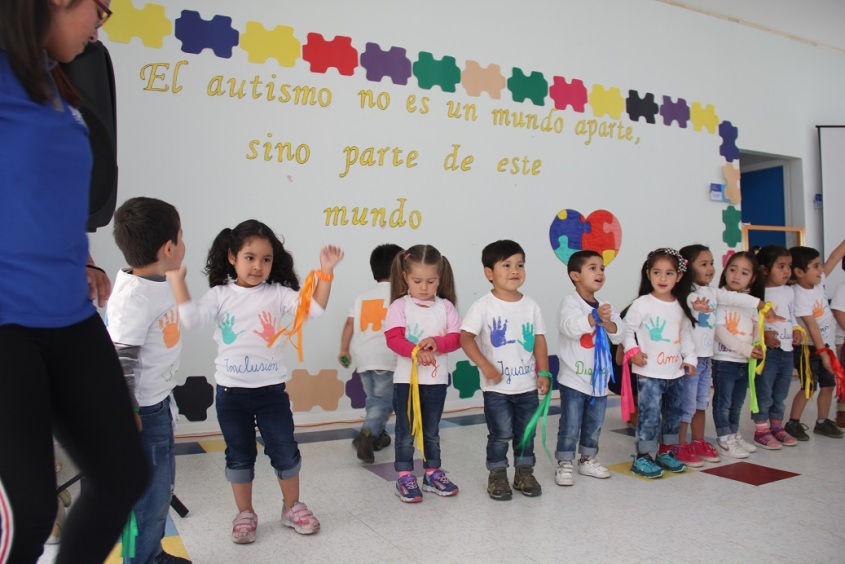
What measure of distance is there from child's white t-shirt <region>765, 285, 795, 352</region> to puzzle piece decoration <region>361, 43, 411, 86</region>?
2.29 m

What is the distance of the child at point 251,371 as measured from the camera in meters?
2.00

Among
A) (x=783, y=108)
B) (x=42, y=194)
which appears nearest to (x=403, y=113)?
(x=42, y=194)

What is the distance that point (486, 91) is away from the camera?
4145mm

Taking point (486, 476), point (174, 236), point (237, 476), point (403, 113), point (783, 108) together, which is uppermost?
point (783, 108)

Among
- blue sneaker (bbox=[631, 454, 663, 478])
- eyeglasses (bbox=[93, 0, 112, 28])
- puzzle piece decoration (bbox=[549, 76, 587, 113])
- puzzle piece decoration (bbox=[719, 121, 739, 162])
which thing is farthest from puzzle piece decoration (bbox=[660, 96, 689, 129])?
eyeglasses (bbox=[93, 0, 112, 28])

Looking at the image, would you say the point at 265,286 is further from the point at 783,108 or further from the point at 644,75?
the point at 783,108

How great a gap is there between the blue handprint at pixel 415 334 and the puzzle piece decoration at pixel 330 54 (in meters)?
1.83

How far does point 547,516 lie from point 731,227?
3.87m

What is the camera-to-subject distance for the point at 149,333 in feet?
5.32

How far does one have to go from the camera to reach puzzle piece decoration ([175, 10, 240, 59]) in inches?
131

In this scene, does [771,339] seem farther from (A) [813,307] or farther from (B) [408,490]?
(B) [408,490]

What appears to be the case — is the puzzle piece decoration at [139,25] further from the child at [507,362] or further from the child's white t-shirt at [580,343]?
the child's white t-shirt at [580,343]

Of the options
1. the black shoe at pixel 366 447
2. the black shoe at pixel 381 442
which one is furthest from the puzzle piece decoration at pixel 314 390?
the black shoe at pixel 366 447

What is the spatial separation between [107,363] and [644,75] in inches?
183
